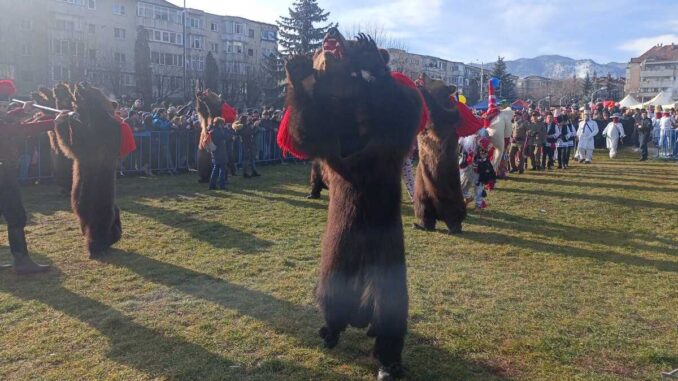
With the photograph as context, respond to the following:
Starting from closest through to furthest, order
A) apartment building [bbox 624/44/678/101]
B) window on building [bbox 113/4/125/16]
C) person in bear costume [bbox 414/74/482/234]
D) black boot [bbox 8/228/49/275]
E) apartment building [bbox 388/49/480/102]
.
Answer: black boot [bbox 8/228/49/275] → person in bear costume [bbox 414/74/482/234] → window on building [bbox 113/4/125/16] → apartment building [bbox 388/49/480/102] → apartment building [bbox 624/44/678/101]

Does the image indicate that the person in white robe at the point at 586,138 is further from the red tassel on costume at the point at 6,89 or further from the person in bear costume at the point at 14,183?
the person in bear costume at the point at 14,183

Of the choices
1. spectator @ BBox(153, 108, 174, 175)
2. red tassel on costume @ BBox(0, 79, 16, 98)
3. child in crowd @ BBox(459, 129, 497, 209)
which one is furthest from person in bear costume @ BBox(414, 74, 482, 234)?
spectator @ BBox(153, 108, 174, 175)

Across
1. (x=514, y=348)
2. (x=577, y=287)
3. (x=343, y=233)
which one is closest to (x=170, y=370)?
(x=343, y=233)

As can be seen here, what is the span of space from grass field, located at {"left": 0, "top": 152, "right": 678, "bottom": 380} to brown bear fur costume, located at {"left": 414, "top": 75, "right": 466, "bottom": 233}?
0.39 m

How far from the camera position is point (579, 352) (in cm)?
502

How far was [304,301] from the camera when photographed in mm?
6293

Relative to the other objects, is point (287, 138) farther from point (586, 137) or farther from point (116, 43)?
point (116, 43)

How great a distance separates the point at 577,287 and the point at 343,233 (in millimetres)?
3859

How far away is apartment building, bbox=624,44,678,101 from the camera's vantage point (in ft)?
369

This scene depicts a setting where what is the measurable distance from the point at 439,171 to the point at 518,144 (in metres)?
10.5

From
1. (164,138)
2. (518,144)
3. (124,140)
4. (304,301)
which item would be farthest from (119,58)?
(304,301)

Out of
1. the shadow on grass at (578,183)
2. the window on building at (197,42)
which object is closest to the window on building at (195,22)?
the window on building at (197,42)

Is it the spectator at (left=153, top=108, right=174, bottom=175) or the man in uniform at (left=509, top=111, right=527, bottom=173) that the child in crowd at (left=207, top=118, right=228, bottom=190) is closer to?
the spectator at (left=153, top=108, right=174, bottom=175)

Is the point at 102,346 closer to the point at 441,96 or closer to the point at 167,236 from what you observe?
the point at 167,236
